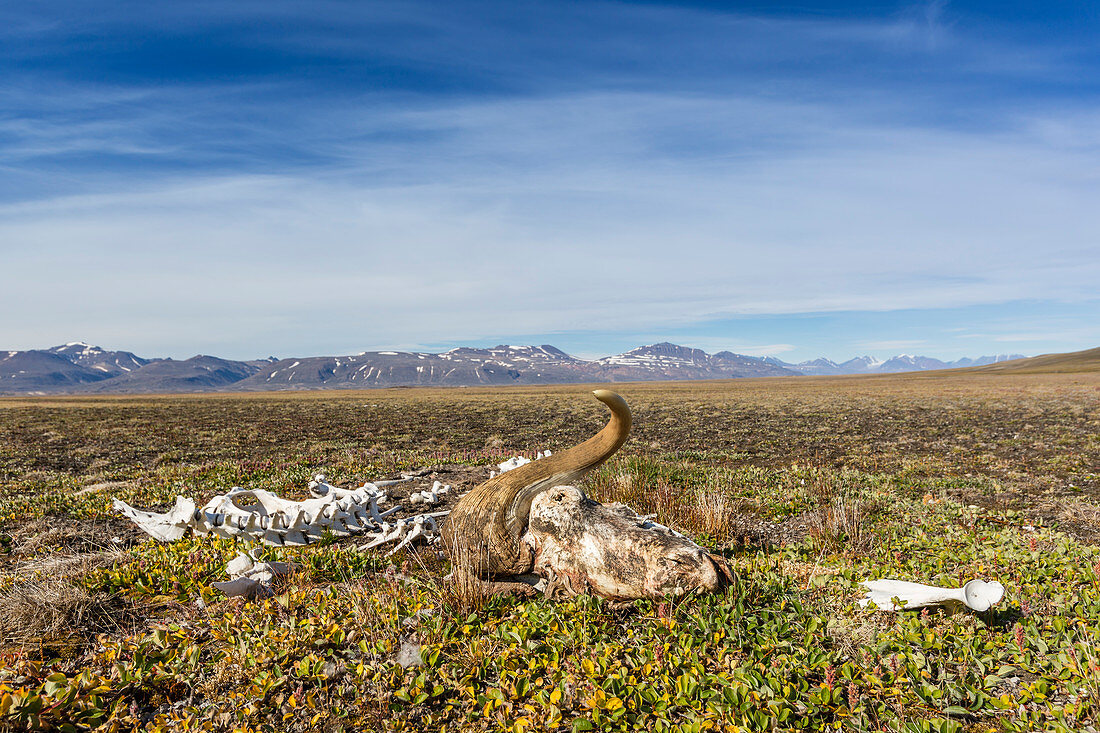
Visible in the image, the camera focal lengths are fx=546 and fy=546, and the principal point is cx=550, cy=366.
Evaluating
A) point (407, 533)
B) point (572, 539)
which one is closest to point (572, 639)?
point (572, 539)

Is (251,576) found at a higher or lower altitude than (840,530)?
higher

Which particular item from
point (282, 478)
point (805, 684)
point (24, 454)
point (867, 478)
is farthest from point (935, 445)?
point (24, 454)

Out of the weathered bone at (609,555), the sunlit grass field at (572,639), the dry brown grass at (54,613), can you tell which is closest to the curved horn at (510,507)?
the weathered bone at (609,555)

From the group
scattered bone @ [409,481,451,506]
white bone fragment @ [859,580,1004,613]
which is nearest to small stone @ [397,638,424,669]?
white bone fragment @ [859,580,1004,613]

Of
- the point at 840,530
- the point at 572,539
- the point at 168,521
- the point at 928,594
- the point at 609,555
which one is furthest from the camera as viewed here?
the point at 840,530

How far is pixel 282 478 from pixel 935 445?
2220 centimetres

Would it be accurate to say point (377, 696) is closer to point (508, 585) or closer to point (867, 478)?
point (508, 585)

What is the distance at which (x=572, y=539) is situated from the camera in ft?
17.7

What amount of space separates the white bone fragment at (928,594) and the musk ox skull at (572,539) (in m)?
1.38

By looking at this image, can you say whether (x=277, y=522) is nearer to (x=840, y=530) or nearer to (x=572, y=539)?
→ (x=572, y=539)

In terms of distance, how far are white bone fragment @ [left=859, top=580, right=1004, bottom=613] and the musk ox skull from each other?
4.53ft

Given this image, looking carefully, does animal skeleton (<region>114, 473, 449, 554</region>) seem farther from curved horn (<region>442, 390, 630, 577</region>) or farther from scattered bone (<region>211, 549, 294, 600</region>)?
curved horn (<region>442, 390, 630, 577</region>)

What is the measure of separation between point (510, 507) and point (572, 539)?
0.74 metres

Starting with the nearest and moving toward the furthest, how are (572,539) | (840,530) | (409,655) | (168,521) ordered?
(409,655) < (572,539) < (168,521) < (840,530)
